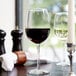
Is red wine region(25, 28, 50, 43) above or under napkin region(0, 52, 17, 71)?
above

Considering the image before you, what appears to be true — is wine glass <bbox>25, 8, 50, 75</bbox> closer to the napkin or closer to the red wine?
the red wine

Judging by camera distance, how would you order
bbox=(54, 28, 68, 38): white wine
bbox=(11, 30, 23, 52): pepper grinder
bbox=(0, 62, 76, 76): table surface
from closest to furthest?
bbox=(0, 62, 76, 76): table surface, bbox=(54, 28, 68, 38): white wine, bbox=(11, 30, 23, 52): pepper grinder

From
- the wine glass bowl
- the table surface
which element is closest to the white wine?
the wine glass bowl

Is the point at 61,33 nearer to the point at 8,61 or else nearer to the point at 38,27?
the point at 38,27

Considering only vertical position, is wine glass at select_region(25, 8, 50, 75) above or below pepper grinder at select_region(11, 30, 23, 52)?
above

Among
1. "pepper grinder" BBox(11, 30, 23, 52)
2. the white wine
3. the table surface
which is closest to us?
the table surface

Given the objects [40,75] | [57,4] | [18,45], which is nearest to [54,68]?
[40,75]

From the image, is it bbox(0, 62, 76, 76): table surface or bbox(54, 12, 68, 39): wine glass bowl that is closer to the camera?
bbox(0, 62, 76, 76): table surface

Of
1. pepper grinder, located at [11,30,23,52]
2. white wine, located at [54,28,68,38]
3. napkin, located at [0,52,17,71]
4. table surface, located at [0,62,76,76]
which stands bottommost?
table surface, located at [0,62,76,76]

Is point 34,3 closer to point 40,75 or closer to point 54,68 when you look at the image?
point 54,68

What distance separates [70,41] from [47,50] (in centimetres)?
131

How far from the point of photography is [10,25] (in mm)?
1947

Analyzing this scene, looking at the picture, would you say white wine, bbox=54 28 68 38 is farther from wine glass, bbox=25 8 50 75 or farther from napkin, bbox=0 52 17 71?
napkin, bbox=0 52 17 71

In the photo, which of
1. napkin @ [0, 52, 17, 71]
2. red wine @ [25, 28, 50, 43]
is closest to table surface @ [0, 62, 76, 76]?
napkin @ [0, 52, 17, 71]
